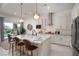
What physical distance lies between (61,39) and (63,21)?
1.14ft

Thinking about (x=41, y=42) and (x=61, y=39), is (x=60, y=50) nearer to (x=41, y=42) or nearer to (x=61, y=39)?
(x=61, y=39)

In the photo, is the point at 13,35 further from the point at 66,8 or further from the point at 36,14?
the point at 66,8

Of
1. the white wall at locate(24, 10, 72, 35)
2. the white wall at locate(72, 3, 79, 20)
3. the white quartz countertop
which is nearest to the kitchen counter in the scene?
the white quartz countertop

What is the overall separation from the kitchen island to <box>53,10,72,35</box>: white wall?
292mm

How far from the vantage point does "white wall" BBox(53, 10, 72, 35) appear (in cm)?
217

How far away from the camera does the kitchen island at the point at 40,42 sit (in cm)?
225

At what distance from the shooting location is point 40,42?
2318 millimetres

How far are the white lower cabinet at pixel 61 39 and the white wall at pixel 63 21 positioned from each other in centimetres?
10

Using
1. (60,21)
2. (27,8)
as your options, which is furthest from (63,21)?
(27,8)

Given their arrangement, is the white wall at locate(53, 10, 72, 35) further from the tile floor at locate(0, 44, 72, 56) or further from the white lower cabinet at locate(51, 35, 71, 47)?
the tile floor at locate(0, 44, 72, 56)

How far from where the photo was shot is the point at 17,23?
2223mm

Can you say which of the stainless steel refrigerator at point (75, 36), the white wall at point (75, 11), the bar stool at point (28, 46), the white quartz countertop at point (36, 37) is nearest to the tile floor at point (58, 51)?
the stainless steel refrigerator at point (75, 36)

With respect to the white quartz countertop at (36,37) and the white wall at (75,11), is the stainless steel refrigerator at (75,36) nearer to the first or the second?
the white wall at (75,11)

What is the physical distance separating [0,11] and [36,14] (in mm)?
694
